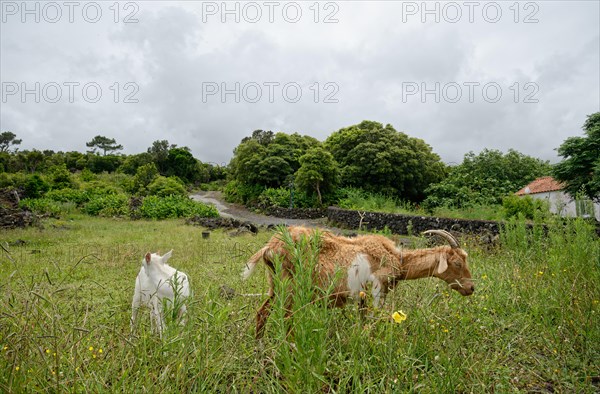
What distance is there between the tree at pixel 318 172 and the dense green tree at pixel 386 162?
1818 mm

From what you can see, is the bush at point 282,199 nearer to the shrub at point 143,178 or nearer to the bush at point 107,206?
the bush at point 107,206

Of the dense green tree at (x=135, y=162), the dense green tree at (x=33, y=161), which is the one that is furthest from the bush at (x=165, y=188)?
the dense green tree at (x=33, y=161)

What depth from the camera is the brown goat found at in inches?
116

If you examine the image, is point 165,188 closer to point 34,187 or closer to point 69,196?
point 69,196

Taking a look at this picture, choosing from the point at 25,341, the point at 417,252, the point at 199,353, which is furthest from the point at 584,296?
the point at 25,341

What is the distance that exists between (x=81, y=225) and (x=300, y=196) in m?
13.1

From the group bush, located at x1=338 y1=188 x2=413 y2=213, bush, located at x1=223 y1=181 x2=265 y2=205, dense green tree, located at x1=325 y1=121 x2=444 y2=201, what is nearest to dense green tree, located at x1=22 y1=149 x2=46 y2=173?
bush, located at x1=223 y1=181 x2=265 y2=205

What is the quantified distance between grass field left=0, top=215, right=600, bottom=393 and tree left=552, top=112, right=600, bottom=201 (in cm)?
1119

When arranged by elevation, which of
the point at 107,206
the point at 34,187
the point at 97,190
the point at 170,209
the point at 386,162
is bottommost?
the point at 170,209

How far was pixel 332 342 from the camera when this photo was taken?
7.93 feet

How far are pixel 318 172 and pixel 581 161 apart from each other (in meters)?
13.3

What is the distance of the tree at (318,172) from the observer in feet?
78.7

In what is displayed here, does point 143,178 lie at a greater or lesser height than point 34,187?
greater

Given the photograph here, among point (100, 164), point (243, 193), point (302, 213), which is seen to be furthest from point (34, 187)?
point (100, 164)
